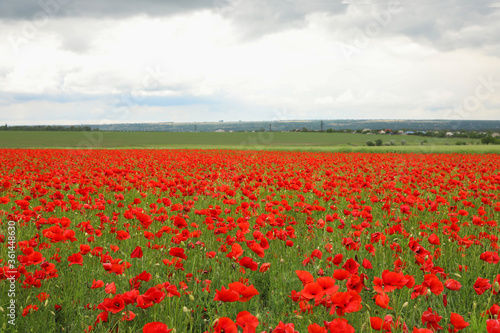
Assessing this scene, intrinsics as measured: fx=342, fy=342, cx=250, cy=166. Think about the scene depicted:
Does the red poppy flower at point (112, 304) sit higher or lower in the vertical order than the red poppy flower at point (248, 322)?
lower

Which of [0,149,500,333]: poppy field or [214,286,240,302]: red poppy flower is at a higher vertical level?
[214,286,240,302]: red poppy flower

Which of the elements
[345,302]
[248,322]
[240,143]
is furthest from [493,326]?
[240,143]

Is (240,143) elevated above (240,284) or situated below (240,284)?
above

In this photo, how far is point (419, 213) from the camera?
19.0 feet

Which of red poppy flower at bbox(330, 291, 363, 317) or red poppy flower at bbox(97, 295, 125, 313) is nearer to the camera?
red poppy flower at bbox(330, 291, 363, 317)

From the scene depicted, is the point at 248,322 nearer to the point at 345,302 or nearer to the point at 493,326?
the point at 345,302

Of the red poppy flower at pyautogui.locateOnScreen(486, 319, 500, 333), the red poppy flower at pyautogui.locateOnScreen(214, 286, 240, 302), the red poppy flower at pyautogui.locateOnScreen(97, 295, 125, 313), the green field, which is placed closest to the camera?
the red poppy flower at pyautogui.locateOnScreen(486, 319, 500, 333)

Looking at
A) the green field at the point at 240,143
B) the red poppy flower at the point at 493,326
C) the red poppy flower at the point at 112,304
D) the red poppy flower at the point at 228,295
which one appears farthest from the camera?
the green field at the point at 240,143

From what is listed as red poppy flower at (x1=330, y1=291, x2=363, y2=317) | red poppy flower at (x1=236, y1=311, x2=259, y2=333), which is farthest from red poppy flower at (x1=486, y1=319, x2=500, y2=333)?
red poppy flower at (x1=236, y1=311, x2=259, y2=333)

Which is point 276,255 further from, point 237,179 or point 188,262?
point 237,179

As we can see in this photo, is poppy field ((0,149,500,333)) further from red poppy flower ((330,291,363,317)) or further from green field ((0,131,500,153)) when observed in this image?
green field ((0,131,500,153))

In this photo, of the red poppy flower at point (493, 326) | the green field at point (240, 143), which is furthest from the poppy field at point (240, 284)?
the green field at point (240, 143)

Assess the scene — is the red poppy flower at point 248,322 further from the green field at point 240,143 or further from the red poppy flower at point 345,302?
the green field at point 240,143

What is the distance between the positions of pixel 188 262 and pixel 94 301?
0.94 metres
